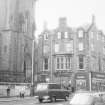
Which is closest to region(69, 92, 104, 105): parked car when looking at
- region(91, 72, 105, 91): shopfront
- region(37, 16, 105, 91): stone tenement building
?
region(37, 16, 105, 91): stone tenement building

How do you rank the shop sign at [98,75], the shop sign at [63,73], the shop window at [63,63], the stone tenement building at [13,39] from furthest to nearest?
the shop window at [63,63] → the shop sign at [98,75] → the shop sign at [63,73] → the stone tenement building at [13,39]

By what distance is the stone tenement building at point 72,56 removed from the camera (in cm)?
4819

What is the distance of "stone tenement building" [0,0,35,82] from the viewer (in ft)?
142

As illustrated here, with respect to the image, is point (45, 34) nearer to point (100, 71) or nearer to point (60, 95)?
point (100, 71)

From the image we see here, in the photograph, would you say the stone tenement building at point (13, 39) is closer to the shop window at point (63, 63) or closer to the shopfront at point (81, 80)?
the shop window at point (63, 63)

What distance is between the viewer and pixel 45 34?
172 ft

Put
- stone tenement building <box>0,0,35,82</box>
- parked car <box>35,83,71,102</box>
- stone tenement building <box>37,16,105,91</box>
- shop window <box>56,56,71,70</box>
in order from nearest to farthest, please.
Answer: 1. parked car <box>35,83,71,102</box>
2. stone tenement building <box>0,0,35,82</box>
3. stone tenement building <box>37,16,105,91</box>
4. shop window <box>56,56,71,70</box>

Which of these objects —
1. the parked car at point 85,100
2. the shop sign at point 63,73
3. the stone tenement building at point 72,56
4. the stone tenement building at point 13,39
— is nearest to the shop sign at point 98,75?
the stone tenement building at point 72,56

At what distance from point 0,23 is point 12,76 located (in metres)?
9.77

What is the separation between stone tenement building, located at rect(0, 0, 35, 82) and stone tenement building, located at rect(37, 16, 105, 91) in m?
5.71

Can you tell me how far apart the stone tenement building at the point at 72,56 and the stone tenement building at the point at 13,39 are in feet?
18.7

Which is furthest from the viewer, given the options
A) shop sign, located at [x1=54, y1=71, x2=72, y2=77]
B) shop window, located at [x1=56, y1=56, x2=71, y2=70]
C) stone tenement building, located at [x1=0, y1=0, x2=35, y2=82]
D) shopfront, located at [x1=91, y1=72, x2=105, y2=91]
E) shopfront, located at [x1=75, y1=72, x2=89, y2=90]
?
shop window, located at [x1=56, y1=56, x2=71, y2=70]

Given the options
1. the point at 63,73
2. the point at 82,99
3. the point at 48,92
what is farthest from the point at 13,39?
the point at 82,99

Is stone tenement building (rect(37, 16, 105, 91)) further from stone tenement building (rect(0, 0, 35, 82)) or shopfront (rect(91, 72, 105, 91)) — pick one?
stone tenement building (rect(0, 0, 35, 82))
